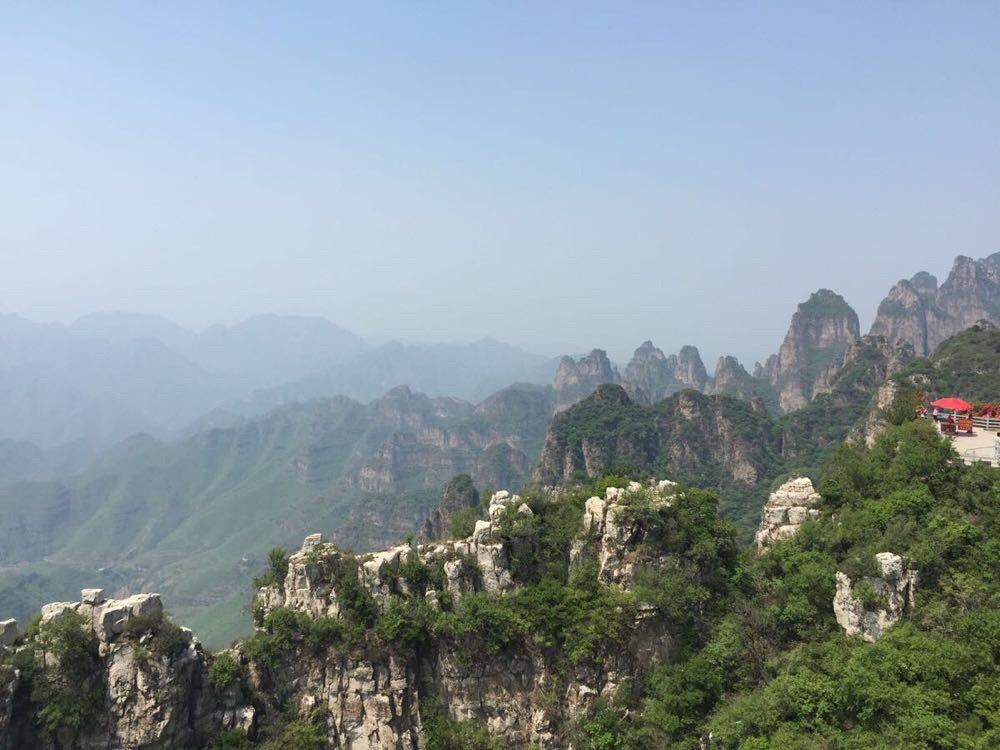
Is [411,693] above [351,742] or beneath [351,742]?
above

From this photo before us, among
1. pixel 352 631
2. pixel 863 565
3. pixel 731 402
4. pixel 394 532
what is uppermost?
pixel 731 402

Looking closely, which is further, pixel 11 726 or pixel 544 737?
pixel 544 737

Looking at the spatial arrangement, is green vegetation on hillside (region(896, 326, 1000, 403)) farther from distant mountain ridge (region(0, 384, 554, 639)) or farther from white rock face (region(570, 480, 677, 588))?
distant mountain ridge (region(0, 384, 554, 639))

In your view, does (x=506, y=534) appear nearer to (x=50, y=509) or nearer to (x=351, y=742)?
(x=351, y=742)

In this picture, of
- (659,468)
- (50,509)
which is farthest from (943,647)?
(50,509)

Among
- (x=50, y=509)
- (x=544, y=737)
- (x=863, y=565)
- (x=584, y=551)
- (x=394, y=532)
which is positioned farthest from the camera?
(x=50, y=509)

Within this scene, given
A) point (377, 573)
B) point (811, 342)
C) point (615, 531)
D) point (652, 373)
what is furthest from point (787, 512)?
point (652, 373)
